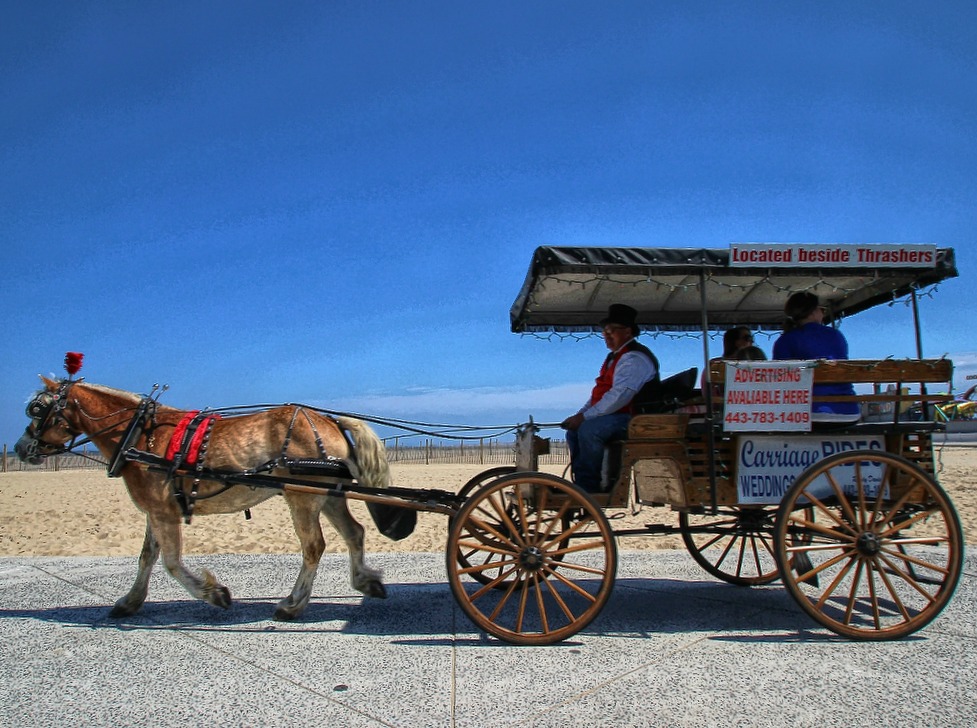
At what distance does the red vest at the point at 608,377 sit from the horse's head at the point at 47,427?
412 centimetres

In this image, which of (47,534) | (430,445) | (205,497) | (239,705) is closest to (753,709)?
(239,705)

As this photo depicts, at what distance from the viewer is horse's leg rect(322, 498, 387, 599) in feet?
19.1

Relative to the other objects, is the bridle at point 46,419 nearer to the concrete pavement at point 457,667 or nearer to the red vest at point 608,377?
the concrete pavement at point 457,667

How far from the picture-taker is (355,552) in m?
5.87

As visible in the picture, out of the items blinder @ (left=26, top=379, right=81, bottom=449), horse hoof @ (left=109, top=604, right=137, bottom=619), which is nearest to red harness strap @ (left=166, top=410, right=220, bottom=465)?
blinder @ (left=26, top=379, right=81, bottom=449)

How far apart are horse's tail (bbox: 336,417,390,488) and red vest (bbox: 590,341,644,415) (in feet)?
5.69

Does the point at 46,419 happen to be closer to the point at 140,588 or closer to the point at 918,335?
the point at 140,588

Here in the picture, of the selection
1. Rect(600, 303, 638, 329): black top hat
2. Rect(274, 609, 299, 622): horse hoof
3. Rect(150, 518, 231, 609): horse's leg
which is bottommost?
Rect(274, 609, 299, 622): horse hoof

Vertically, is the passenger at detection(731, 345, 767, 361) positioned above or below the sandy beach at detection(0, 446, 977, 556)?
above

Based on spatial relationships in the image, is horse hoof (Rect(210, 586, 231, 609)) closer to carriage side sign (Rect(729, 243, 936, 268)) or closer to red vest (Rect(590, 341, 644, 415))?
red vest (Rect(590, 341, 644, 415))

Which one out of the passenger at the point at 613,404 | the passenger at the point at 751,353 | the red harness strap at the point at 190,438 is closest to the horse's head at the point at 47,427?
the red harness strap at the point at 190,438

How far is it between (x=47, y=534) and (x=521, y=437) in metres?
10.6

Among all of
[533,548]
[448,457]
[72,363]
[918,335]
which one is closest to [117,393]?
[72,363]

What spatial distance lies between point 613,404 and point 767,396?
101 centimetres
